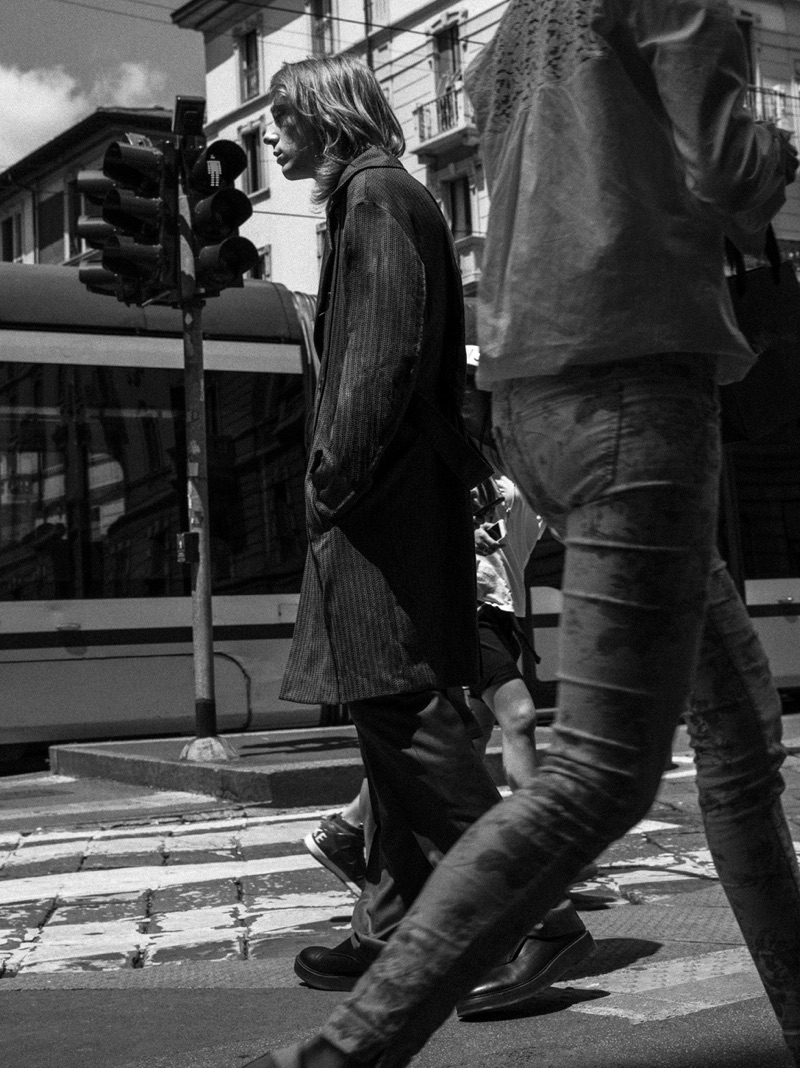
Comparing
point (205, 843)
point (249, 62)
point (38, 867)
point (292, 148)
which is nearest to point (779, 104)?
point (249, 62)

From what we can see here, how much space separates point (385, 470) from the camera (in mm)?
3172

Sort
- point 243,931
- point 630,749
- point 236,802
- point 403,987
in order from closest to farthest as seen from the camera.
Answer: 1. point 403,987
2. point 630,749
3. point 243,931
4. point 236,802

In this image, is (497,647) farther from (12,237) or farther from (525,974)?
(12,237)

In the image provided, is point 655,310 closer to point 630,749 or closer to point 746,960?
point 630,749

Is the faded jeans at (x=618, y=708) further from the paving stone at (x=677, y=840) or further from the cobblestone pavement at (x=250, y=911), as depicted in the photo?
the paving stone at (x=677, y=840)

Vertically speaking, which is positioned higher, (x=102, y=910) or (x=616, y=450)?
(x=616, y=450)

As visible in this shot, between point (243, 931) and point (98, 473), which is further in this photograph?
point (98, 473)

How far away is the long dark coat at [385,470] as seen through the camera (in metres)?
3.13

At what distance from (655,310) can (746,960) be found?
5.78 ft

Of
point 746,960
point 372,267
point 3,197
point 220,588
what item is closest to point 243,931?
point 746,960

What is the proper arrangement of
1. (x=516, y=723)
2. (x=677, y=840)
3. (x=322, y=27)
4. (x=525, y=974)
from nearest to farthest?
1. (x=525, y=974)
2. (x=516, y=723)
3. (x=677, y=840)
4. (x=322, y=27)

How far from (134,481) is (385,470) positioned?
8.19 m

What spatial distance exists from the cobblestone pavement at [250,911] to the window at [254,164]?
40165mm

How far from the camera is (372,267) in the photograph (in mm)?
3178
